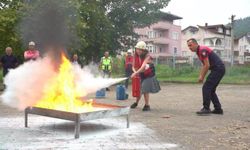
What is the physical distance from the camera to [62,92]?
353 inches

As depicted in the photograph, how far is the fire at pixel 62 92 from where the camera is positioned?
8.90 meters

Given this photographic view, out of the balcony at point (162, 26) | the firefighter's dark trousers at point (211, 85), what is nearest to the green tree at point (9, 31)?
the firefighter's dark trousers at point (211, 85)

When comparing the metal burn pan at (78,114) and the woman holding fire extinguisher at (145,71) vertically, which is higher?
the woman holding fire extinguisher at (145,71)

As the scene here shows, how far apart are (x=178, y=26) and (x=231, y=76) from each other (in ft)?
178

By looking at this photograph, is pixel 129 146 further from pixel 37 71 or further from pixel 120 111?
pixel 37 71

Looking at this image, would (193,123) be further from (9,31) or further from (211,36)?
(211,36)

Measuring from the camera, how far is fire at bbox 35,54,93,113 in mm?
8898

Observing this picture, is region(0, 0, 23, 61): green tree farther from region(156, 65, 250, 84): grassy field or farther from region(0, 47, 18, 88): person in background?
region(156, 65, 250, 84): grassy field

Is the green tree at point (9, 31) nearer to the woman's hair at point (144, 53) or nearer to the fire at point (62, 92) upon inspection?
the woman's hair at point (144, 53)

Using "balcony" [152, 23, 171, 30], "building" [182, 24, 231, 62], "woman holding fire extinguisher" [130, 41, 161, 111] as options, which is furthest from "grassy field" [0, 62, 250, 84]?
"building" [182, 24, 231, 62]

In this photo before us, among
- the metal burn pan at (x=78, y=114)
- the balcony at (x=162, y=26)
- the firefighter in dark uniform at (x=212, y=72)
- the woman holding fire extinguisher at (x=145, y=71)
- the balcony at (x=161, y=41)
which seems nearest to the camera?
the metal burn pan at (x=78, y=114)

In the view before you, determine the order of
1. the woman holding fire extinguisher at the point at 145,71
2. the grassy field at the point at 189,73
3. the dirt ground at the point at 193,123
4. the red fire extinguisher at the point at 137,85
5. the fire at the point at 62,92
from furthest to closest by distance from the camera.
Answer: the grassy field at the point at 189,73
the red fire extinguisher at the point at 137,85
the woman holding fire extinguisher at the point at 145,71
the fire at the point at 62,92
the dirt ground at the point at 193,123

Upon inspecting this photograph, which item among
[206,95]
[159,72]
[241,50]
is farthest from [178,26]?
[206,95]

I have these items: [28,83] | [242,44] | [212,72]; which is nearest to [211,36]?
[242,44]
